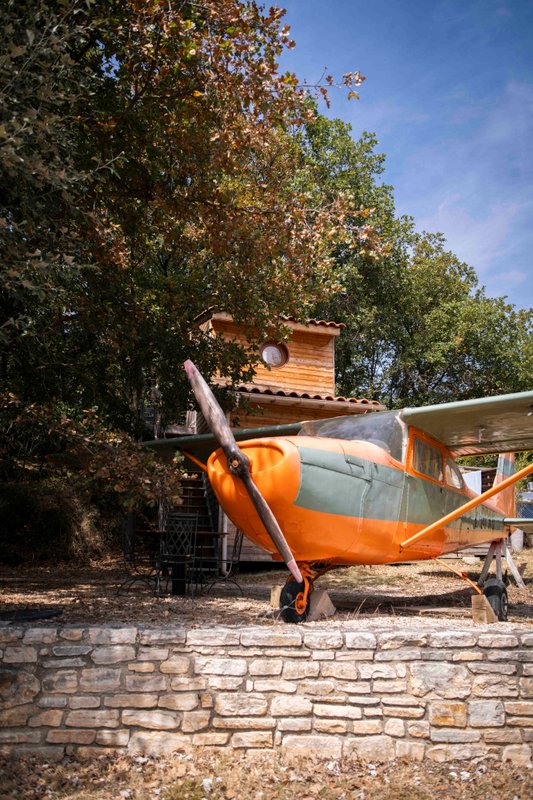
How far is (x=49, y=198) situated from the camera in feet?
22.2

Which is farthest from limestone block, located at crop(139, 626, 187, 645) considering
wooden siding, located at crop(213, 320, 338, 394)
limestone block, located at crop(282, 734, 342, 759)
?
wooden siding, located at crop(213, 320, 338, 394)

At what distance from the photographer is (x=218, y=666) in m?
4.53

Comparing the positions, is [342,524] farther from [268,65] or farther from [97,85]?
[97,85]

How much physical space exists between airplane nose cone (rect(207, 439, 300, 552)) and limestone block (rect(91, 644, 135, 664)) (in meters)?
1.65

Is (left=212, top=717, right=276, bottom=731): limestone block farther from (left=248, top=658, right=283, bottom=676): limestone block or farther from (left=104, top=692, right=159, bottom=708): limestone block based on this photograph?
(left=104, top=692, right=159, bottom=708): limestone block

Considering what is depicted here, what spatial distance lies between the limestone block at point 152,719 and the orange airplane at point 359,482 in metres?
1.70

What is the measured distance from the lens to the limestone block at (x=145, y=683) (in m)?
4.45

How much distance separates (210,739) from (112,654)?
89 cm

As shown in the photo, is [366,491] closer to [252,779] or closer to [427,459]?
[427,459]

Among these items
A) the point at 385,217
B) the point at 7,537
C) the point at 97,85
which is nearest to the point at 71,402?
the point at 97,85

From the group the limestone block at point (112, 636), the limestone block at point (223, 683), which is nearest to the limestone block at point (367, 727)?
the limestone block at point (223, 683)

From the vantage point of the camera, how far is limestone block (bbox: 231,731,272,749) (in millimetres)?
4387

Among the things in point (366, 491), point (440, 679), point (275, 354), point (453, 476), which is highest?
point (275, 354)

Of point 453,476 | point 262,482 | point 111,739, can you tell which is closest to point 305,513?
point 262,482
